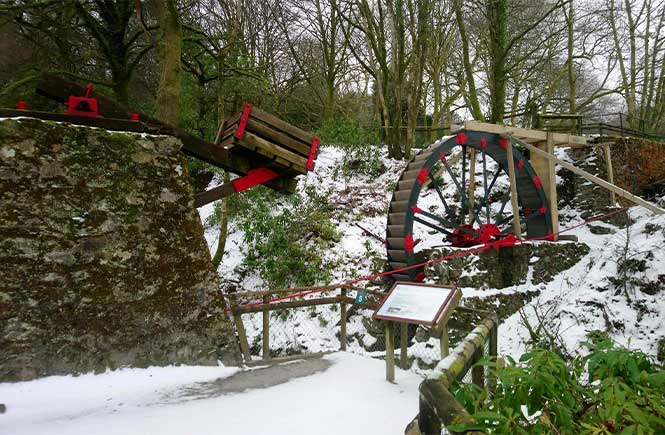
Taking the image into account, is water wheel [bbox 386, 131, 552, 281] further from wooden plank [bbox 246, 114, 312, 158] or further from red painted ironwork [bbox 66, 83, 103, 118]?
red painted ironwork [bbox 66, 83, 103, 118]

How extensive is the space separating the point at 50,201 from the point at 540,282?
803 cm

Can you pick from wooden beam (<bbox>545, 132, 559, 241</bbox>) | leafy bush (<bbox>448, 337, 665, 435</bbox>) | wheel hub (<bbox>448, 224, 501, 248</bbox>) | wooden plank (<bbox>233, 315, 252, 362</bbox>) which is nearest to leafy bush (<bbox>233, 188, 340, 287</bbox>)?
wheel hub (<bbox>448, 224, 501, 248</bbox>)

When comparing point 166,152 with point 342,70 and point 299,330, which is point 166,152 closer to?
point 299,330

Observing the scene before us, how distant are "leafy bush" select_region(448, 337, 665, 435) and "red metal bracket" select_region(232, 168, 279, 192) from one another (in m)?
3.65

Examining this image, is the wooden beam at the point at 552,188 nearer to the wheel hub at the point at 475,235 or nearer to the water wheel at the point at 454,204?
the water wheel at the point at 454,204

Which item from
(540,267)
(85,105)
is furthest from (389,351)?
(540,267)

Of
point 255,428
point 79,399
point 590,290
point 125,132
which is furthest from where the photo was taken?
point 590,290

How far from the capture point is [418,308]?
144 inches

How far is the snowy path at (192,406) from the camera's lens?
9.22 feet

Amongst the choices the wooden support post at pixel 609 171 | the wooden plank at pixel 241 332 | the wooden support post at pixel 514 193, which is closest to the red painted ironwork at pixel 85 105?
the wooden plank at pixel 241 332

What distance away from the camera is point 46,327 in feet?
10.9

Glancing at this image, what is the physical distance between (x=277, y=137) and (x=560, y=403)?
389 cm

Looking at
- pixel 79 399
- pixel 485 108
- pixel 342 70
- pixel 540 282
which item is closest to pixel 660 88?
pixel 485 108

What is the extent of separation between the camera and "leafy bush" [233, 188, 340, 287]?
9086 mm
